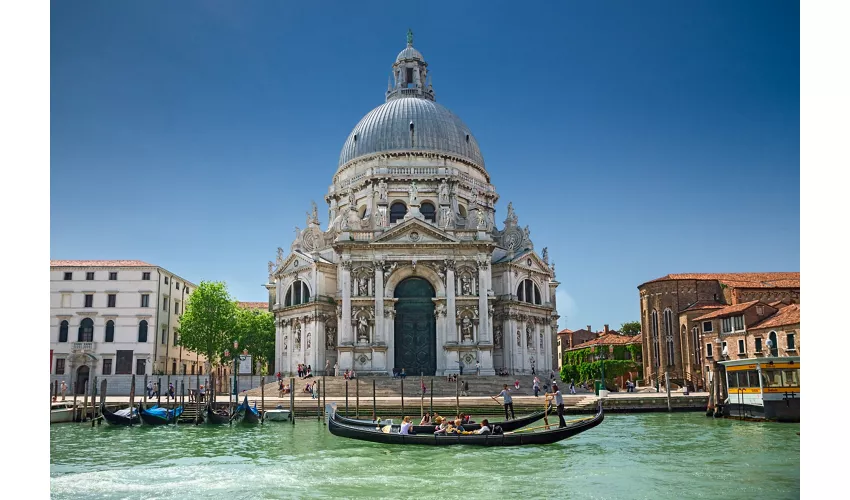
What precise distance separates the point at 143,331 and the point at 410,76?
50.7ft

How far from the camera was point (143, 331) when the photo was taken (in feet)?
86.2

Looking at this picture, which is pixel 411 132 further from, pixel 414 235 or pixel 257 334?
pixel 257 334

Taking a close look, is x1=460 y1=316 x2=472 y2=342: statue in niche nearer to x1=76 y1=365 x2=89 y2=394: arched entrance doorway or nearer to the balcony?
the balcony

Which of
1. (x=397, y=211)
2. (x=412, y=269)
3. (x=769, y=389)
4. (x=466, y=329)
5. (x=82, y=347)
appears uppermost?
(x=397, y=211)

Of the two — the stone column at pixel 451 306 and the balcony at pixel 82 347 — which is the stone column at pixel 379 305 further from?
the balcony at pixel 82 347

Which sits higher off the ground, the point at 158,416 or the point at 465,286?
the point at 465,286

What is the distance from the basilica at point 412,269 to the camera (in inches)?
946

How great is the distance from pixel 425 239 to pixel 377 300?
255cm

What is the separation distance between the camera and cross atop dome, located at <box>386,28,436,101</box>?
3234cm

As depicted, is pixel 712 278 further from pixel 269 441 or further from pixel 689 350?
pixel 269 441

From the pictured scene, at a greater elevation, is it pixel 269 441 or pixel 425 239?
pixel 425 239

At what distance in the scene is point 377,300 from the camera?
24.0 meters

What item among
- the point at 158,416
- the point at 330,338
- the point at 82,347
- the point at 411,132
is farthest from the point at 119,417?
the point at 411,132
